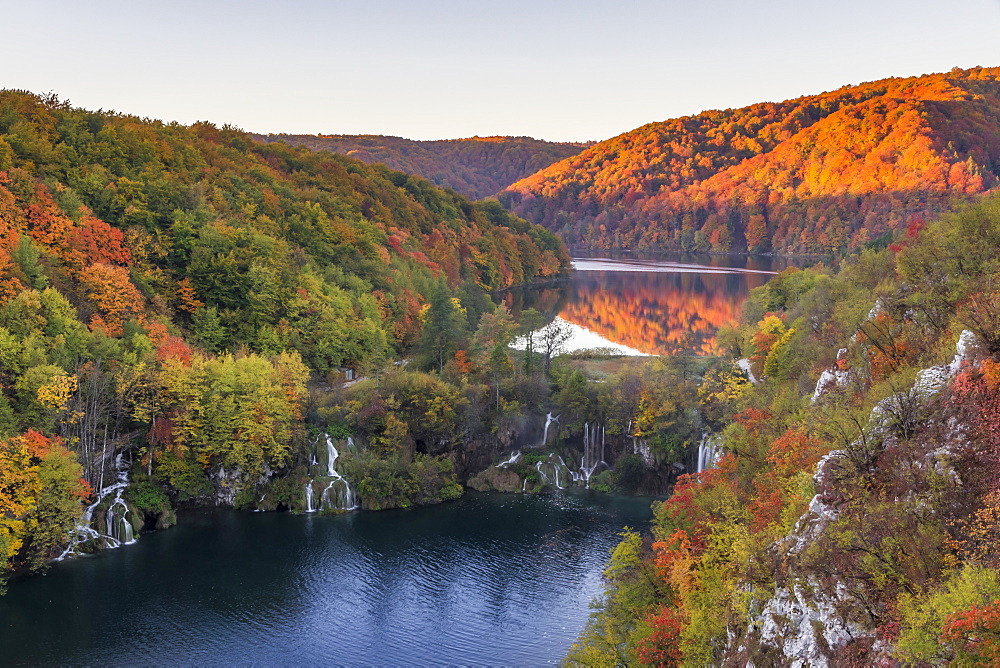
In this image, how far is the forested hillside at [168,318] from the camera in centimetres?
3928

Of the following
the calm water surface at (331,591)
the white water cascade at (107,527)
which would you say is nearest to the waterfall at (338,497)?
the calm water surface at (331,591)

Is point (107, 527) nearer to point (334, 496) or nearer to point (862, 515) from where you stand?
point (334, 496)

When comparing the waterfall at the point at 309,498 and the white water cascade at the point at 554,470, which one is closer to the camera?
the waterfall at the point at 309,498

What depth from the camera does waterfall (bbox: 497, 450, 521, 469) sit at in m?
49.1

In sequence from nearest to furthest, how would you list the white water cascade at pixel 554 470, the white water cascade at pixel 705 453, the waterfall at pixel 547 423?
1. the white water cascade at pixel 705 453
2. the white water cascade at pixel 554 470
3. the waterfall at pixel 547 423

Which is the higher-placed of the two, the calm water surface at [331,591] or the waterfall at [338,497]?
the waterfall at [338,497]

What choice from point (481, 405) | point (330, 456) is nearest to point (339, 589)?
point (330, 456)

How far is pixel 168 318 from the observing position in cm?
5262

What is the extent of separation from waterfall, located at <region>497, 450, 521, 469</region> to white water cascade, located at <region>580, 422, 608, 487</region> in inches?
167

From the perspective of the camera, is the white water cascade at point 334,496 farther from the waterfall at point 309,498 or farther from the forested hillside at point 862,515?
the forested hillside at point 862,515

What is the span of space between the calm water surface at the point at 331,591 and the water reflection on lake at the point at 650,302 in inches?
813

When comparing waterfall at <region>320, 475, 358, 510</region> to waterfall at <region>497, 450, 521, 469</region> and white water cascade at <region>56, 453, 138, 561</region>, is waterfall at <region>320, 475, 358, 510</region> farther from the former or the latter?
white water cascade at <region>56, 453, 138, 561</region>

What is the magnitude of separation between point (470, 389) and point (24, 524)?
2594 centimetres

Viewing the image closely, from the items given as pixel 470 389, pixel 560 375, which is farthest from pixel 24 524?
pixel 560 375
